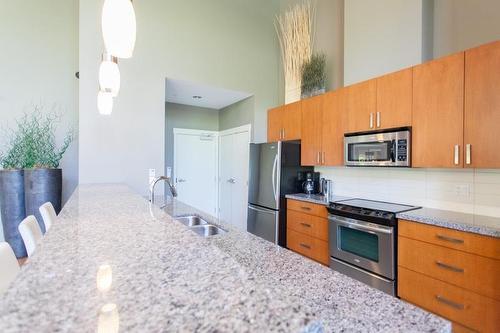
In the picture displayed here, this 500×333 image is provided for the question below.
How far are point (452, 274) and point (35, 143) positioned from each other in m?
4.53

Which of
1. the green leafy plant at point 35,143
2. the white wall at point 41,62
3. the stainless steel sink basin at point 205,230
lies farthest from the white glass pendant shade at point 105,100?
the white wall at point 41,62

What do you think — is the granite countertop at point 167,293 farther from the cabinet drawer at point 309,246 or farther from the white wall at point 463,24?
the white wall at point 463,24

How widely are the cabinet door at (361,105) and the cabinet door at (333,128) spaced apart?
85mm

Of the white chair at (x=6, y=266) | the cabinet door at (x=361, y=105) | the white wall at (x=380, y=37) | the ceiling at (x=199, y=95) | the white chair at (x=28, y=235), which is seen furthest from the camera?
the ceiling at (x=199, y=95)

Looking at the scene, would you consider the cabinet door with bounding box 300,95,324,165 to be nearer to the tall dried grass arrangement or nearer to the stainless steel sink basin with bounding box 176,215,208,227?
the tall dried grass arrangement

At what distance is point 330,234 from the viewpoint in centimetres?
274

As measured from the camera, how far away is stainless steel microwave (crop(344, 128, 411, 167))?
235 centimetres

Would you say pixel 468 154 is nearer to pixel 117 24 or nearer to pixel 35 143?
pixel 117 24

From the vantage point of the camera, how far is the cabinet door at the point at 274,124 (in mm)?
3876

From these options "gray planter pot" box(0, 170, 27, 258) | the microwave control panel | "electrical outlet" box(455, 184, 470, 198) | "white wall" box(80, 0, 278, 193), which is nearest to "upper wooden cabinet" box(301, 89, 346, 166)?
the microwave control panel

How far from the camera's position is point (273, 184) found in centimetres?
349

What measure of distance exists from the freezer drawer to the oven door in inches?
35.2

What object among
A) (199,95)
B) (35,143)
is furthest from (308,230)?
(35,143)

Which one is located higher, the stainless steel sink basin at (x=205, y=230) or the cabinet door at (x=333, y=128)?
the cabinet door at (x=333, y=128)
